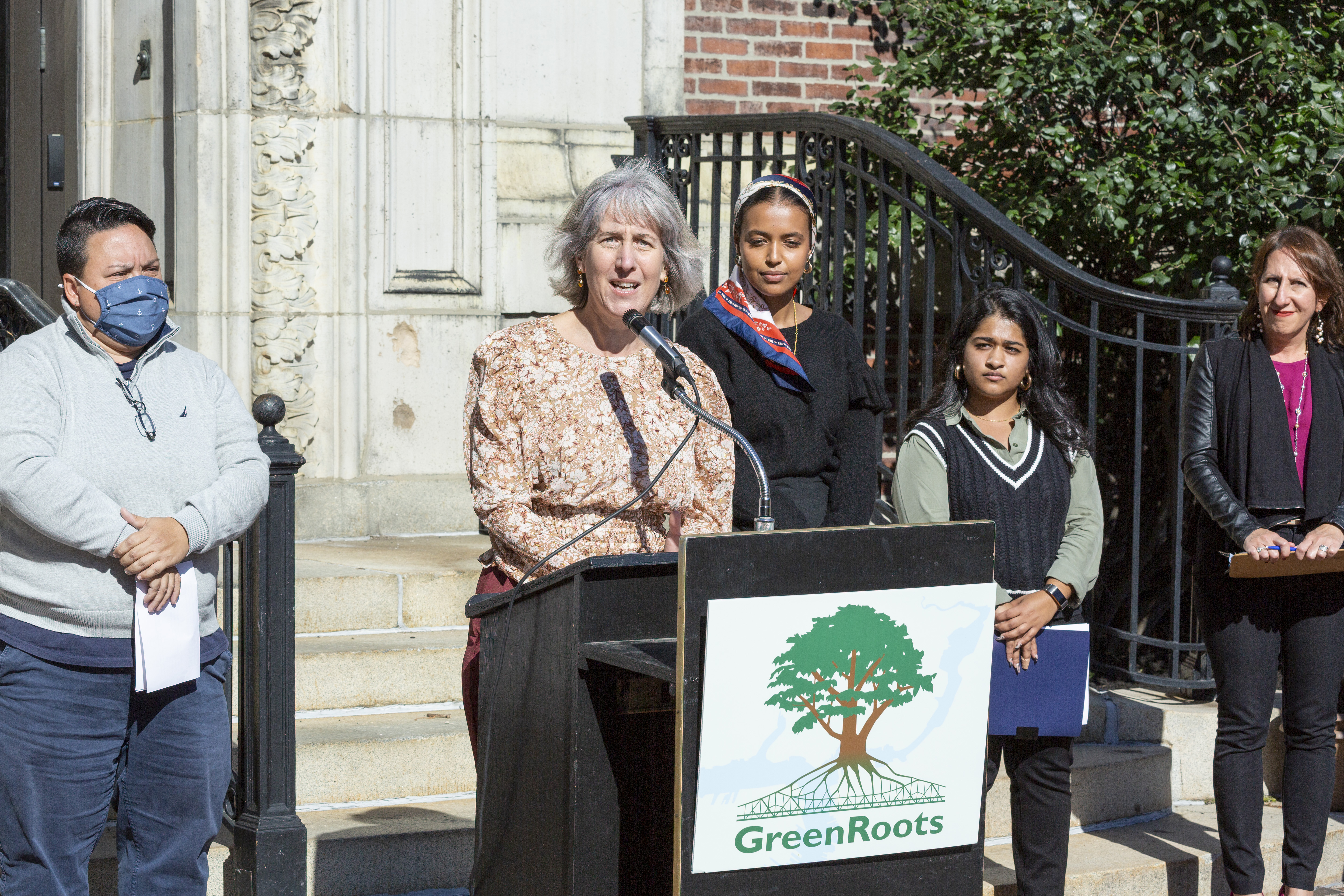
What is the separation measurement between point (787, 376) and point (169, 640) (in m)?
1.67

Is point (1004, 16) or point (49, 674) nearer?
point (49, 674)

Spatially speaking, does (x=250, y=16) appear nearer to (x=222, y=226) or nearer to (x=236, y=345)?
(x=222, y=226)

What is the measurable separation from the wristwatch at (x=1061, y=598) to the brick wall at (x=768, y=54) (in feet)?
11.8

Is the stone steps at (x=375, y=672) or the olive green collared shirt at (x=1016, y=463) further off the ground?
the olive green collared shirt at (x=1016, y=463)

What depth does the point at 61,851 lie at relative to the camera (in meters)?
3.20

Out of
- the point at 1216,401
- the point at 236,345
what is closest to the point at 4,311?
the point at 236,345

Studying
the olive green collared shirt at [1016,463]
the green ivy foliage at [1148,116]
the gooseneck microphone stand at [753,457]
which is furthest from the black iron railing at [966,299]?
the gooseneck microphone stand at [753,457]

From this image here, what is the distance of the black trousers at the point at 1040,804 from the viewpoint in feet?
12.7

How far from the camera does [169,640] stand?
317cm

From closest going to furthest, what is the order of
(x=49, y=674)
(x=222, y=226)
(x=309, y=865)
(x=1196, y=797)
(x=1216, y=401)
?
(x=49, y=674) < (x=309, y=865) < (x=1216, y=401) < (x=1196, y=797) < (x=222, y=226)

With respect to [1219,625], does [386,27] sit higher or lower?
higher

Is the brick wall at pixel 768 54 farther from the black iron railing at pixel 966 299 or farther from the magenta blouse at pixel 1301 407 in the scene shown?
the magenta blouse at pixel 1301 407

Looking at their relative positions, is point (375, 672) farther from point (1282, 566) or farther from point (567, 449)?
point (1282, 566)

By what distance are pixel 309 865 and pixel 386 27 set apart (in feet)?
11.8
